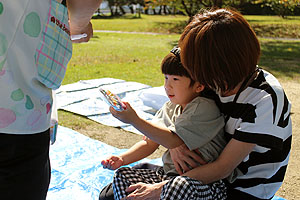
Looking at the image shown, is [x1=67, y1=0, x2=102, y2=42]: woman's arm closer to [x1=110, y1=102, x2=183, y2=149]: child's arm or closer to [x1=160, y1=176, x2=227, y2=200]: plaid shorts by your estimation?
[x1=110, y1=102, x2=183, y2=149]: child's arm

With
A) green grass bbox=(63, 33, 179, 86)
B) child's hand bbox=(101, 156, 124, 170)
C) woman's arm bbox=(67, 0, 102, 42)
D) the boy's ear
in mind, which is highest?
woman's arm bbox=(67, 0, 102, 42)

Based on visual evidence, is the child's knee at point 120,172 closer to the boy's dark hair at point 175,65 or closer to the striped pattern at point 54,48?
the boy's dark hair at point 175,65

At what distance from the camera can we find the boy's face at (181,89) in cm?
202

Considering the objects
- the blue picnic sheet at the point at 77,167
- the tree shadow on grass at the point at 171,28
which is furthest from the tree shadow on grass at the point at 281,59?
the tree shadow on grass at the point at 171,28

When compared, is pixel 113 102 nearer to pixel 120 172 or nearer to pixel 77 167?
pixel 120 172

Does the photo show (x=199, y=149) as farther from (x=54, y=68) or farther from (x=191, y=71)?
(x=54, y=68)

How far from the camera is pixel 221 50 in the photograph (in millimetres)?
1694

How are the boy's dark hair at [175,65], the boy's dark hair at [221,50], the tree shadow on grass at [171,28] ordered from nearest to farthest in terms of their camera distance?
the boy's dark hair at [221,50] → the boy's dark hair at [175,65] → the tree shadow on grass at [171,28]

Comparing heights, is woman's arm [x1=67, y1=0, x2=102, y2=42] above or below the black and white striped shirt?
above

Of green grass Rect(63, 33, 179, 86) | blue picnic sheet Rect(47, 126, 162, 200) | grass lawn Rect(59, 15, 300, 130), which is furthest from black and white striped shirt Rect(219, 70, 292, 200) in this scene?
green grass Rect(63, 33, 179, 86)

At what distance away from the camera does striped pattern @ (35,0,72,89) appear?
1273mm

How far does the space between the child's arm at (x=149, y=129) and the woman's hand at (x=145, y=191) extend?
0.21 meters

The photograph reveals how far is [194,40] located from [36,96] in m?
0.81

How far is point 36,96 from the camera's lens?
4.16 ft
